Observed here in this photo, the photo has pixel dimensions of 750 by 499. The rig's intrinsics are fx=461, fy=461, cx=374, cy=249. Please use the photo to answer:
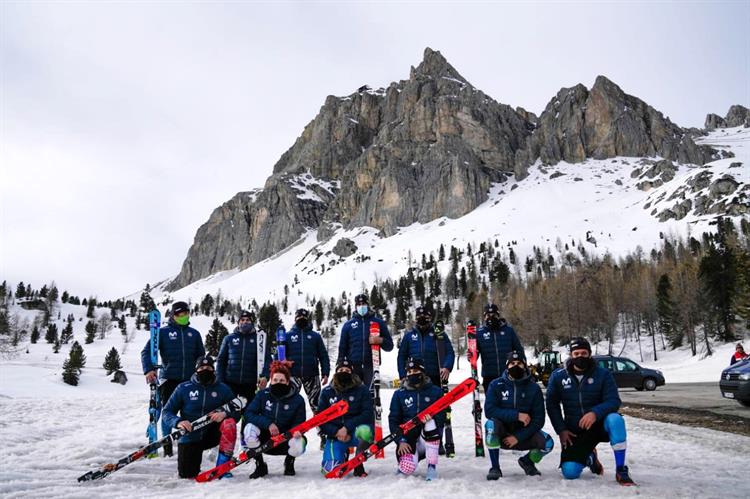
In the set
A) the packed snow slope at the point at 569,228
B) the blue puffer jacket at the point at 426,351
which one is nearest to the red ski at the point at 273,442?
the blue puffer jacket at the point at 426,351

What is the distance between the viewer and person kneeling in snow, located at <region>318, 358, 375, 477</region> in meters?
6.33

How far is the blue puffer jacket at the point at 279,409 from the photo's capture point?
6668mm

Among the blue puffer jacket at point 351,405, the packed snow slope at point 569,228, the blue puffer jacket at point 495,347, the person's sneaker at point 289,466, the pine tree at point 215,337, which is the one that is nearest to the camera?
the person's sneaker at point 289,466

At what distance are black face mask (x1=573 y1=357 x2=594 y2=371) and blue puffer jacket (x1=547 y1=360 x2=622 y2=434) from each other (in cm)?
7

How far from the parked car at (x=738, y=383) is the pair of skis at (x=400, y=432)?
36.5ft

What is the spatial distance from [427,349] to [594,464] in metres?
3.04

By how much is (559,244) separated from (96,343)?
404ft

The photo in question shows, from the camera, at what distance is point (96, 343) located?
189 feet

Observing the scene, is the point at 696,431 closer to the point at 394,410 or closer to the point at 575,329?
the point at 394,410

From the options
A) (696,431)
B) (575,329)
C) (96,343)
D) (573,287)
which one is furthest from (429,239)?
(696,431)

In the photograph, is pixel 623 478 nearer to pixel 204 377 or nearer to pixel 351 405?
pixel 351 405

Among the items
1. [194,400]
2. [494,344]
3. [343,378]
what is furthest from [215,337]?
[343,378]

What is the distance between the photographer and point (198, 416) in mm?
6641

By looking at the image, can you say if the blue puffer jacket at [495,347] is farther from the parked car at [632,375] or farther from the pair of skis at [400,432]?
the parked car at [632,375]
